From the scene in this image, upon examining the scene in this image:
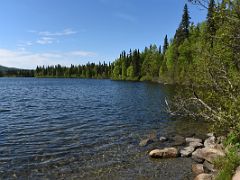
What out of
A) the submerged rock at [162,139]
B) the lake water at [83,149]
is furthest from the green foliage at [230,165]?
the submerged rock at [162,139]

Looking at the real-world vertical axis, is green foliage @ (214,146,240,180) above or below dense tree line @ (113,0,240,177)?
below

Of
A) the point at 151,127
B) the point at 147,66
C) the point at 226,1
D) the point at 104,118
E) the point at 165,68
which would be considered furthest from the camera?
the point at 147,66

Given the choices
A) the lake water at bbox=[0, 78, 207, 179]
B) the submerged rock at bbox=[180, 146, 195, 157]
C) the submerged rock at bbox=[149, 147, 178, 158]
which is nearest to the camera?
the lake water at bbox=[0, 78, 207, 179]

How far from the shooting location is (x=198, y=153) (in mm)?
13375

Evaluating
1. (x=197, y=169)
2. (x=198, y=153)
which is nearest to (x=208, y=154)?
(x=198, y=153)

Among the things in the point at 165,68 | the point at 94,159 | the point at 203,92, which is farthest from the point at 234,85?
the point at 165,68

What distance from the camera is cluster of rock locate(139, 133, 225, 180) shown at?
11.3 metres

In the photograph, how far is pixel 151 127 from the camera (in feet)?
74.3

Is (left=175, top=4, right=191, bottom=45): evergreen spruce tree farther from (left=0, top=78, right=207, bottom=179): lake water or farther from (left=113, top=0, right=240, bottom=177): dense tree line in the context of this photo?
(left=113, top=0, right=240, bottom=177): dense tree line

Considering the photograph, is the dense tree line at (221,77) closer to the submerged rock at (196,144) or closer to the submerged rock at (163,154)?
the submerged rock at (163,154)

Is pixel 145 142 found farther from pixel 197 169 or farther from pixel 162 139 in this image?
pixel 197 169

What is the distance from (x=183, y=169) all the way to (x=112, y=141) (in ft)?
20.3

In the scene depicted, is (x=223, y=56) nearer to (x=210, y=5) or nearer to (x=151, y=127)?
(x=210, y=5)

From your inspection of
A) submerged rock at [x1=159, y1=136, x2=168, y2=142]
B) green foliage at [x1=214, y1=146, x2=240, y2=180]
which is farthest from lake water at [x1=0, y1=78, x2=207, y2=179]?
green foliage at [x1=214, y1=146, x2=240, y2=180]
